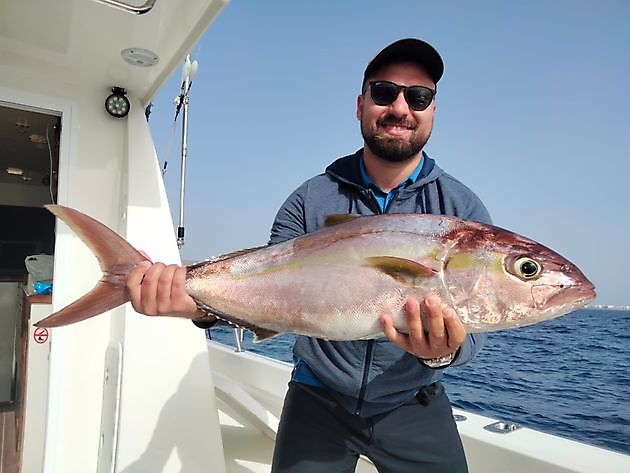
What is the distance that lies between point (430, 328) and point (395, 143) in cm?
94

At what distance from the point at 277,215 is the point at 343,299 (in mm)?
849

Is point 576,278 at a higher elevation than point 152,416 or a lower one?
higher

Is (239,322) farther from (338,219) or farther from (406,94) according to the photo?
(406,94)

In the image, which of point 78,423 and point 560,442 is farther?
point 78,423

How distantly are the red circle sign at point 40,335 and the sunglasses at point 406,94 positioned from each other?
338 cm

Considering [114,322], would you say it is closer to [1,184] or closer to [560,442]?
[560,442]

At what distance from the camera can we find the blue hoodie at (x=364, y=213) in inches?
82.4

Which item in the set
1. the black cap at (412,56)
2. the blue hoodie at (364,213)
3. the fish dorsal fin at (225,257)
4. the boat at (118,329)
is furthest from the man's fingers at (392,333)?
the boat at (118,329)

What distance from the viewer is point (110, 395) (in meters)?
3.55

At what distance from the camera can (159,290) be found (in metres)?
1.87

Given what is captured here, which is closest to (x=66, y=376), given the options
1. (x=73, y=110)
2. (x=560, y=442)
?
(x=73, y=110)

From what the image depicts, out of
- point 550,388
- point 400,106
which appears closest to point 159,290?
point 400,106

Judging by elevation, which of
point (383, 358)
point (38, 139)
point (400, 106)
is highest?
point (38, 139)

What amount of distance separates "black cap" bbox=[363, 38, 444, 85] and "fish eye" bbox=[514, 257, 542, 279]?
3.64ft
